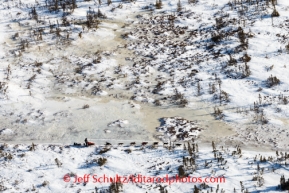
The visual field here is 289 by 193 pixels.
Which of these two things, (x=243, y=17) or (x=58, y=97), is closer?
(x=58, y=97)

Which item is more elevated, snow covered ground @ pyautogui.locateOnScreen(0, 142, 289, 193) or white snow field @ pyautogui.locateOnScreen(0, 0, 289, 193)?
white snow field @ pyautogui.locateOnScreen(0, 0, 289, 193)

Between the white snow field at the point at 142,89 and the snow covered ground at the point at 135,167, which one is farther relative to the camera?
the white snow field at the point at 142,89

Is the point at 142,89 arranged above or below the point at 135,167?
above

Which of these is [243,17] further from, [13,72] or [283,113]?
[13,72]

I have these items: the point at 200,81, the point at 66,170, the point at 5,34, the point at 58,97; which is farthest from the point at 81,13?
the point at 66,170

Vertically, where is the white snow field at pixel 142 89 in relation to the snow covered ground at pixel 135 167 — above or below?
above

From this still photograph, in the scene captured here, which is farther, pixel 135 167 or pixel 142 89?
pixel 142 89

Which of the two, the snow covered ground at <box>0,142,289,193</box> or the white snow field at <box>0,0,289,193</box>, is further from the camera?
the white snow field at <box>0,0,289,193</box>

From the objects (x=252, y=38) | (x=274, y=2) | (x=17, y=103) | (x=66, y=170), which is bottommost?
(x=66, y=170)
